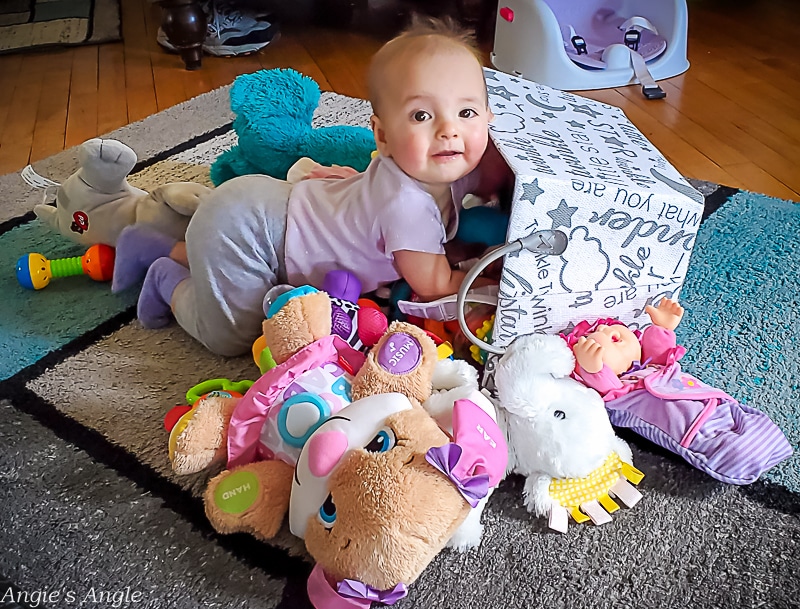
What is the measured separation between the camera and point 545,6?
1.65m

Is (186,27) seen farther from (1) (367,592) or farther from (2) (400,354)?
(1) (367,592)

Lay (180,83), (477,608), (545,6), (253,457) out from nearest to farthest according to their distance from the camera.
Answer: (477,608) < (253,457) < (545,6) < (180,83)

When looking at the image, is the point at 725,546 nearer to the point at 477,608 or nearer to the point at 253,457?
the point at 477,608

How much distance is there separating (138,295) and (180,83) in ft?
3.18

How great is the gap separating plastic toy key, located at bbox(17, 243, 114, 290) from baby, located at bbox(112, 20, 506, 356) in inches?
5.0

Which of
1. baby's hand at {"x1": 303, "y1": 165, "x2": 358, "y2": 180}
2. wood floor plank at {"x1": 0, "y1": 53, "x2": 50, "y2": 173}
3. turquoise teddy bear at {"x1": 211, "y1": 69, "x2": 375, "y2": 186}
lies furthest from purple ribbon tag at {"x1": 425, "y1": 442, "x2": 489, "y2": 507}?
wood floor plank at {"x1": 0, "y1": 53, "x2": 50, "y2": 173}

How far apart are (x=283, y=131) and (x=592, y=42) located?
1042mm

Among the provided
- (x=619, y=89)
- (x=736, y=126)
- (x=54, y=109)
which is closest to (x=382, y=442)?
(x=736, y=126)

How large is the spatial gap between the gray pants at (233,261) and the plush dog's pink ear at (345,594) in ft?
1.23

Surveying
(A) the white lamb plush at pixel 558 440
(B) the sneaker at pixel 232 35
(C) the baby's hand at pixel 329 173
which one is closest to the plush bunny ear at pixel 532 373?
(A) the white lamb plush at pixel 558 440

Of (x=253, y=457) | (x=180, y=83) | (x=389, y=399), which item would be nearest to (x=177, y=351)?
(x=253, y=457)

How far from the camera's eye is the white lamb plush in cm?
71

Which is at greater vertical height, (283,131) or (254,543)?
(283,131)

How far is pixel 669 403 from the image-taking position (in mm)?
763
